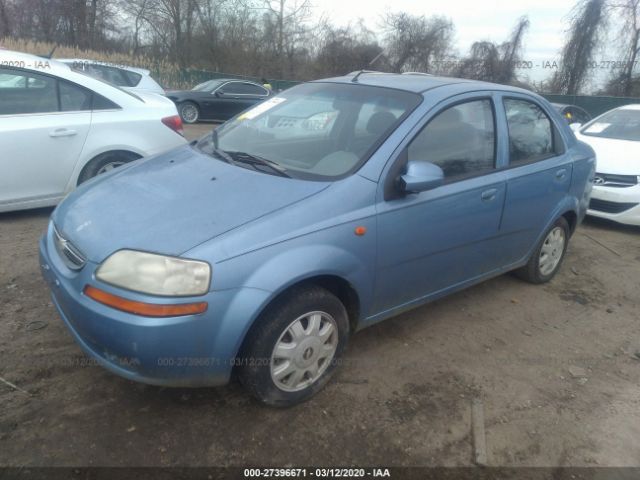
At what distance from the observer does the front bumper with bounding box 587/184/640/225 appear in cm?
604

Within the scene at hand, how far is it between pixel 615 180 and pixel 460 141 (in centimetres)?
387

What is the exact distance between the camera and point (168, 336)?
2186mm

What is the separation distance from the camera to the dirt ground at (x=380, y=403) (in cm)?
241

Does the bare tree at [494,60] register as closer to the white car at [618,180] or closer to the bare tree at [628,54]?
A: the bare tree at [628,54]

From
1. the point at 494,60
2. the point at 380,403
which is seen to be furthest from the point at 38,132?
the point at 494,60

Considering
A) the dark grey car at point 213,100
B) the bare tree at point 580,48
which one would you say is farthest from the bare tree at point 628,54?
the dark grey car at point 213,100

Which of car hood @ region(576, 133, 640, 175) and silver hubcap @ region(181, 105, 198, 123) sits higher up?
car hood @ region(576, 133, 640, 175)

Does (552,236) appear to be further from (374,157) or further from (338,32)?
(338,32)

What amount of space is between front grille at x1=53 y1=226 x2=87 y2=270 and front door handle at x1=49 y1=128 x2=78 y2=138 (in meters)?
2.36

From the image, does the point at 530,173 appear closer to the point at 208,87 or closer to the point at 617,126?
the point at 617,126

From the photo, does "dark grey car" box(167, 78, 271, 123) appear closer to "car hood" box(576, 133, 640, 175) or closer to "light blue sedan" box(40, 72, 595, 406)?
"car hood" box(576, 133, 640, 175)

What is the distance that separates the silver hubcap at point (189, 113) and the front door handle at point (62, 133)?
400 inches

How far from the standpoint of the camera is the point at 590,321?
13.1 feet

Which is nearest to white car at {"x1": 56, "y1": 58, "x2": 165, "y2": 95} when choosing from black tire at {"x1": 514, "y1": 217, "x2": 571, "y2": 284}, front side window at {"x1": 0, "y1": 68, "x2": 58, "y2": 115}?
front side window at {"x1": 0, "y1": 68, "x2": 58, "y2": 115}
